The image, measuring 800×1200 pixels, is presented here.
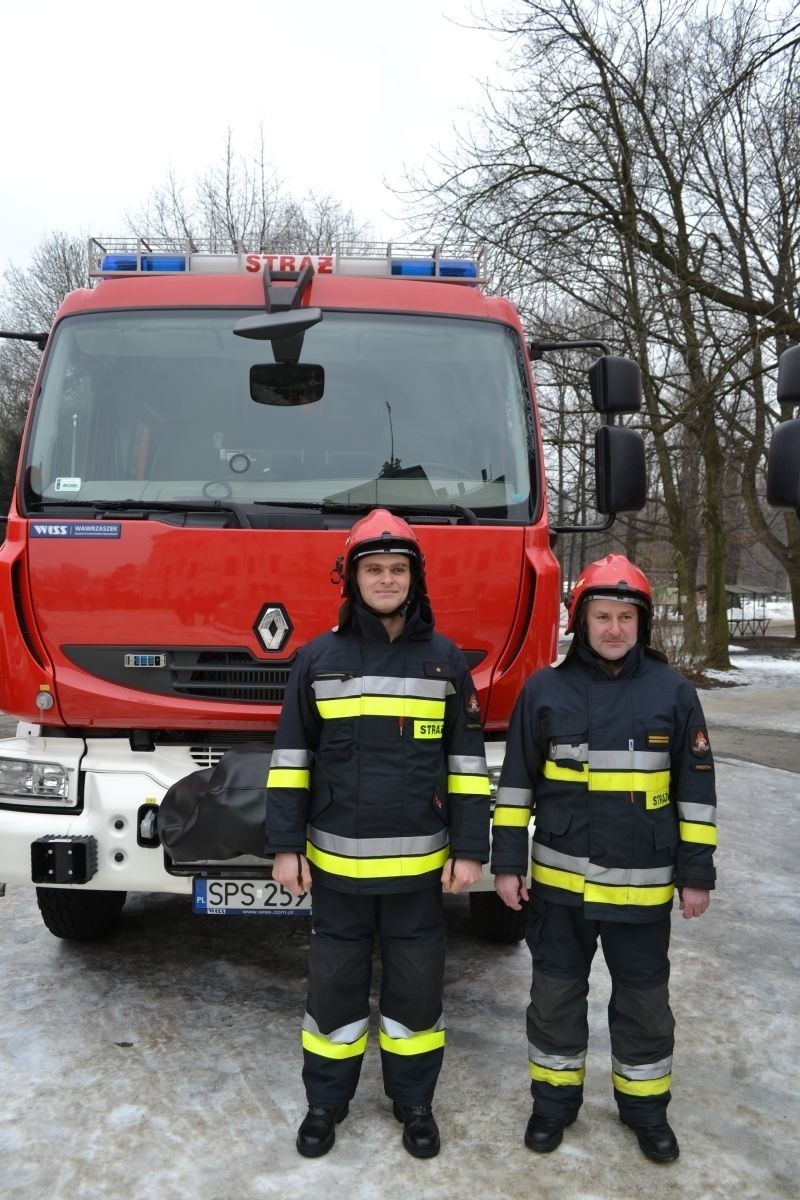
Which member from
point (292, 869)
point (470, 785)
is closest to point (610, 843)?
point (470, 785)

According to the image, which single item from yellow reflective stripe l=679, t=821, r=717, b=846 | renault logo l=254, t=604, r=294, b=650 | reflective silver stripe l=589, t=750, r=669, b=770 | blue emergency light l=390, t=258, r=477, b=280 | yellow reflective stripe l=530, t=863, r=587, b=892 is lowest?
yellow reflective stripe l=530, t=863, r=587, b=892

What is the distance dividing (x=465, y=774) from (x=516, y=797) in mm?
164

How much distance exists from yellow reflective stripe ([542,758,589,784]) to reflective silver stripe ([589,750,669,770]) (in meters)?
0.03

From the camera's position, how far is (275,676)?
11.4 feet

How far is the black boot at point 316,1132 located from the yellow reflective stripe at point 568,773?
114cm

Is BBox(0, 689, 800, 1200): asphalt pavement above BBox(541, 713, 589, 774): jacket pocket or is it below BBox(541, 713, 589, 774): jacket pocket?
below

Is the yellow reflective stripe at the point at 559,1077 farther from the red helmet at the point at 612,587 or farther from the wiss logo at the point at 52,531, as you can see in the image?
the wiss logo at the point at 52,531

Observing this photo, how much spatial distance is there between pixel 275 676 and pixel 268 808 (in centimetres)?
73

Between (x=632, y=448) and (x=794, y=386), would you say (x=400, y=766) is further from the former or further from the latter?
(x=794, y=386)

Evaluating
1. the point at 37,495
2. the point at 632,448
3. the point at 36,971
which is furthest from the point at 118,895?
the point at 632,448

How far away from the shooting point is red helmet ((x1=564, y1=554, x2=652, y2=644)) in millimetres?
2861

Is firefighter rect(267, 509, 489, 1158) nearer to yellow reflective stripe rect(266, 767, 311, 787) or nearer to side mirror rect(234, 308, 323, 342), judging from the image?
yellow reflective stripe rect(266, 767, 311, 787)

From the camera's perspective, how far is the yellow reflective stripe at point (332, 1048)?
282 cm

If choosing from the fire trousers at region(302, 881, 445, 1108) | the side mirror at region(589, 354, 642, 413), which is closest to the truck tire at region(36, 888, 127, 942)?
the fire trousers at region(302, 881, 445, 1108)
